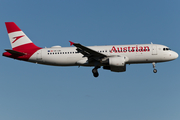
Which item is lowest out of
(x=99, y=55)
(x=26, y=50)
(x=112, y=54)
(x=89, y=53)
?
(x=99, y=55)

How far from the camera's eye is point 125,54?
44469 millimetres

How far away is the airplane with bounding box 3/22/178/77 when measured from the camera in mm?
43812

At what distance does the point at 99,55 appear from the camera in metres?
43.7

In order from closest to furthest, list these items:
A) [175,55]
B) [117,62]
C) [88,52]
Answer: [117,62] < [88,52] < [175,55]

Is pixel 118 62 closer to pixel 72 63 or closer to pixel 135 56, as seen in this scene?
pixel 135 56

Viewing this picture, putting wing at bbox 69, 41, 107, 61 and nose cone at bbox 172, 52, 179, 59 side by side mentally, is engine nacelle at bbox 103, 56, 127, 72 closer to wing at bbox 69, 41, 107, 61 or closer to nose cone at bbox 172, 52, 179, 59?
wing at bbox 69, 41, 107, 61

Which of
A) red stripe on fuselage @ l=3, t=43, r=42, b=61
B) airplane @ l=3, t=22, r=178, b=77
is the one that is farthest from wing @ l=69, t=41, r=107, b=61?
red stripe on fuselage @ l=3, t=43, r=42, b=61

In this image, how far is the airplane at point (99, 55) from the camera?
43.8 m

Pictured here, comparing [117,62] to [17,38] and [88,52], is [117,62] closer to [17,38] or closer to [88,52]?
[88,52]

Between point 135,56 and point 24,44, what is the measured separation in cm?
1753

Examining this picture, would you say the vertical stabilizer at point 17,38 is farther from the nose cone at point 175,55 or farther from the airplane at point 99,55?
the nose cone at point 175,55

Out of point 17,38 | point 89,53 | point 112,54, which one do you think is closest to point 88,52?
point 89,53

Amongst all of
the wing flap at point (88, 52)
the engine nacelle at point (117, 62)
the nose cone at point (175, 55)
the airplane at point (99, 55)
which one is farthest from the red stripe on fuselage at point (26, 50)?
the nose cone at point (175, 55)

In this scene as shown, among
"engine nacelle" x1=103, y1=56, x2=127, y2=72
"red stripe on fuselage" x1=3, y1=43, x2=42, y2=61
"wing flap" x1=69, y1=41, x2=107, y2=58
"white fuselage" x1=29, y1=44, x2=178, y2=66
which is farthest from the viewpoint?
"red stripe on fuselage" x1=3, y1=43, x2=42, y2=61
